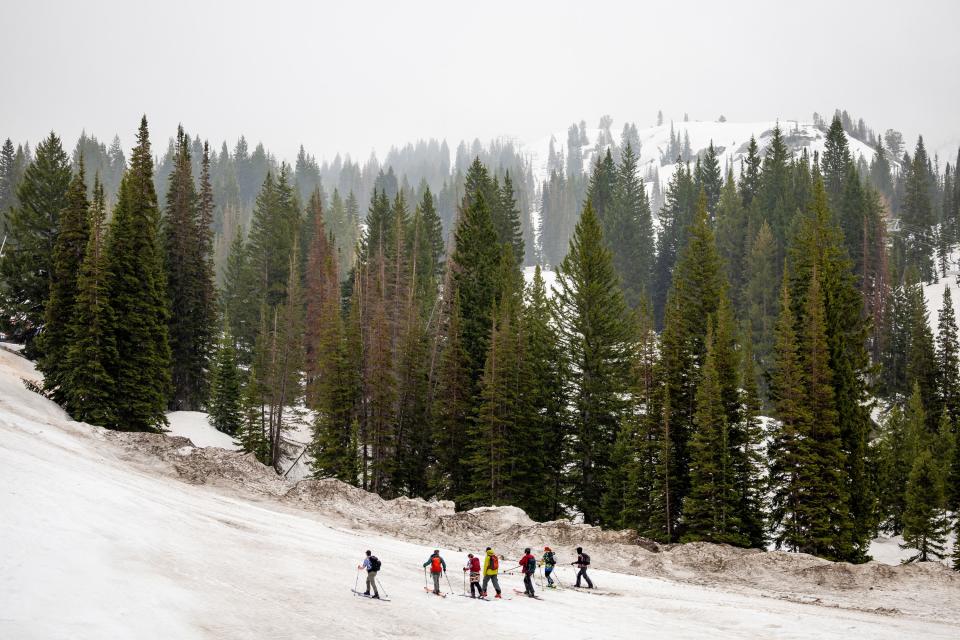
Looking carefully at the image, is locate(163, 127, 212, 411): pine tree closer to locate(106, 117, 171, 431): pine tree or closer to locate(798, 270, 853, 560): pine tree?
locate(106, 117, 171, 431): pine tree

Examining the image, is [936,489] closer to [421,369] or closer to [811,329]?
[811,329]

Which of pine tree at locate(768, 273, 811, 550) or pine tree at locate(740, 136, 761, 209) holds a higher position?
pine tree at locate(740, 136, 761, 209)

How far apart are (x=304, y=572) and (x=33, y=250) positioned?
36.6 meters

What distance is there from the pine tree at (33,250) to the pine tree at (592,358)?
32.2 m

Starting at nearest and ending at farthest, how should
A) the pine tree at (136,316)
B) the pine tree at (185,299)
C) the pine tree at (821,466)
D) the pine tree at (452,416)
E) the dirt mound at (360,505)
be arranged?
the dirt mound at (360,505) → the pine tree at (821,466) → the pine tree at (136,316) → the pine tree at (452,416) → the pine tree at (185,299)

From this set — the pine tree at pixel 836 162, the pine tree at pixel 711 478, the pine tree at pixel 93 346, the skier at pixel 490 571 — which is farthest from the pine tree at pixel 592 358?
the pine tree at pixel 836 162

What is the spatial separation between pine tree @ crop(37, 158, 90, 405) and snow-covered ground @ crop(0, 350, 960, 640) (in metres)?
5.57

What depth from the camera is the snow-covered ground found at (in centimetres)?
1294

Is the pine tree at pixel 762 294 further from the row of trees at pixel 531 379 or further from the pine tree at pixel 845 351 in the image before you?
the pine tree at pixel 845 351

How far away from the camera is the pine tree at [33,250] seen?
4194 cm

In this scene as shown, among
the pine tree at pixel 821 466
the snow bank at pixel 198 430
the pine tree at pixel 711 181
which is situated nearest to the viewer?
the pine tree at pixel 821 466

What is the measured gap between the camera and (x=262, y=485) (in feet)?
102

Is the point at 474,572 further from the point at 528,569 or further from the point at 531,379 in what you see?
the point at 531,379

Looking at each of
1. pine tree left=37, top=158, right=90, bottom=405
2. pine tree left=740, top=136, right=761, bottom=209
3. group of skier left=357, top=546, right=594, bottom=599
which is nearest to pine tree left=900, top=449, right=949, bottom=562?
group of skier left=357, top=546, right=594, bottom=599
